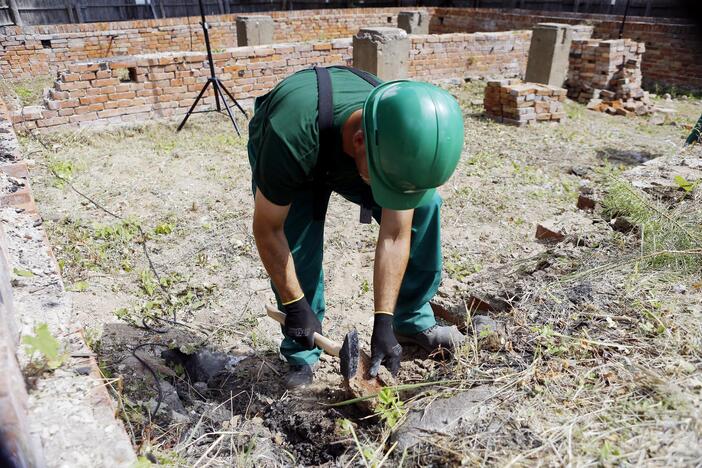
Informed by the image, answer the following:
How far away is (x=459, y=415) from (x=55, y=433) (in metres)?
1.19

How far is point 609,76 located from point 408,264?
26.3 feet

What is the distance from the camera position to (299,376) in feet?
8.15

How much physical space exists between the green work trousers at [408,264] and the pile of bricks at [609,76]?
7381 millimetres

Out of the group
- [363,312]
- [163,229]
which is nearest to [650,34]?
[363,312]

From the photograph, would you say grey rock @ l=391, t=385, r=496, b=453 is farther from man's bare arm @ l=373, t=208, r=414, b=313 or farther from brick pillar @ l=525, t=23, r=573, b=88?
brick pillar @ l=525, t=23, r=573, b=88

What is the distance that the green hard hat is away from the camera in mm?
1609

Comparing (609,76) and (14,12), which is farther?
(14,12)

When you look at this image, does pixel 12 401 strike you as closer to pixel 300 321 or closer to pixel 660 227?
pixel 300 321

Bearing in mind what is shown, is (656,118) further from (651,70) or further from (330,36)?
(330,36)

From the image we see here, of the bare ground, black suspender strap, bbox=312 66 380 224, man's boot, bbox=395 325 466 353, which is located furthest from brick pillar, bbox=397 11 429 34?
man's boot, bbox=395 325 466 353

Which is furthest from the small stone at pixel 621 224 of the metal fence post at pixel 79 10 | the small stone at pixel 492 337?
the metal fence post at pixel 79 10

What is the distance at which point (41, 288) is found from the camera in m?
1.96

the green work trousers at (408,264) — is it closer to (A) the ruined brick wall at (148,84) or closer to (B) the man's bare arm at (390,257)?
(B) the man's bare arm at (390,257)

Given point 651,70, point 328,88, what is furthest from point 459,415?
point 651,70
